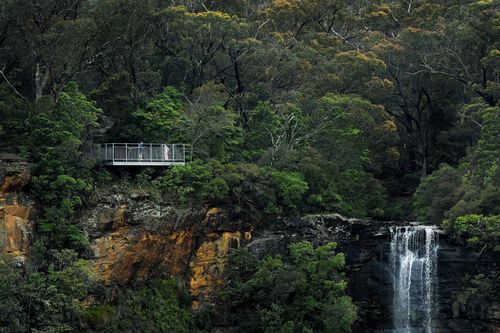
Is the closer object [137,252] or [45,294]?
[45,294]

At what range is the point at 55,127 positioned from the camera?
110 ft

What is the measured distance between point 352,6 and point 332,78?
11359mm

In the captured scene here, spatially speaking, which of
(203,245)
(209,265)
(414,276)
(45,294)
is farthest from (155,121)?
(414,276)

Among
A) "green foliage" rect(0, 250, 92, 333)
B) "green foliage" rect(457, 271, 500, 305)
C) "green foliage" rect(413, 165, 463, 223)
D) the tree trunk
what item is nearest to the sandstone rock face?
"green foliage" rect(0, 250, 92, 333)

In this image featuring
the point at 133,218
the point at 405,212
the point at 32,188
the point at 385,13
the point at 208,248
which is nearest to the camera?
the point at 32,188

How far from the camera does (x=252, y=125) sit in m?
44.1

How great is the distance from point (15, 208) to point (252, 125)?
51.0 feet

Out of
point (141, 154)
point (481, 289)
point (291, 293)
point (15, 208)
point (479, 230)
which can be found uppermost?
point (141, 154)

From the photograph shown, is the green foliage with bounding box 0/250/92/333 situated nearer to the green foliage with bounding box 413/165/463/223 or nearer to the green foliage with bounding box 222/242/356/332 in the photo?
the green foliage with bounding box 222/242/356/332

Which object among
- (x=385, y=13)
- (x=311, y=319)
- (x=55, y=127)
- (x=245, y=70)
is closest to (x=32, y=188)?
(x=55, y=127)

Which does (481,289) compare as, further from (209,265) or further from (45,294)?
(45,294)

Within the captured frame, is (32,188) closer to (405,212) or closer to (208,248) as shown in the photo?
(208,248)

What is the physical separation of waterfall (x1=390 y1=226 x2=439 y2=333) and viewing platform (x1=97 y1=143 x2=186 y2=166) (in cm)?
1032

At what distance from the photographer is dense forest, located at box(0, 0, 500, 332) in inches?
1319
